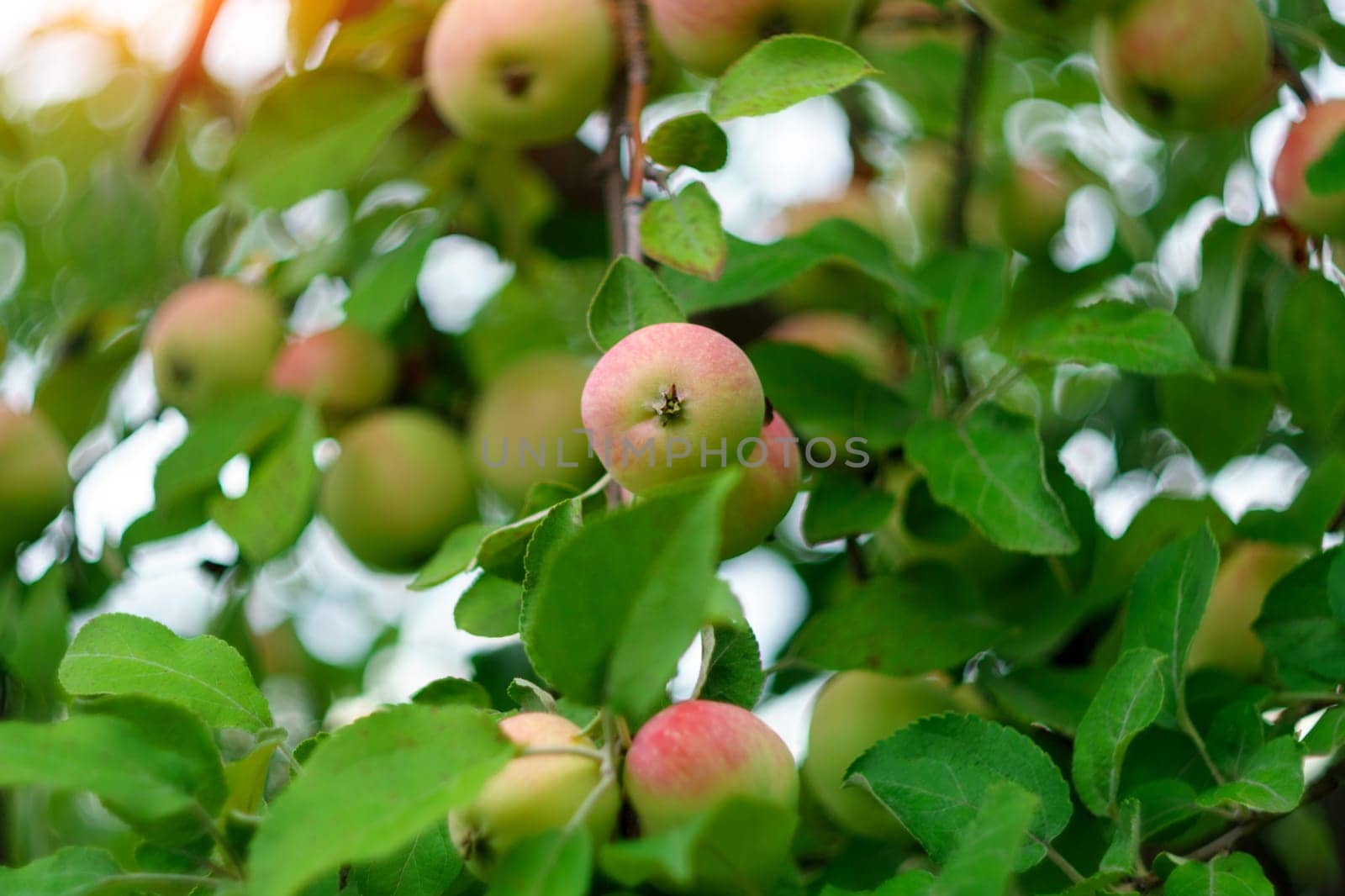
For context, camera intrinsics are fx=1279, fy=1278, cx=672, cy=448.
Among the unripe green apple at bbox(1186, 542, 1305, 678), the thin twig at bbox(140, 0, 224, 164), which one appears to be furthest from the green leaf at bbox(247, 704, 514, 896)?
the thin twig at bbox(140, 0, 224, 164)

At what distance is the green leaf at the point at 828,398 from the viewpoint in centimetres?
93

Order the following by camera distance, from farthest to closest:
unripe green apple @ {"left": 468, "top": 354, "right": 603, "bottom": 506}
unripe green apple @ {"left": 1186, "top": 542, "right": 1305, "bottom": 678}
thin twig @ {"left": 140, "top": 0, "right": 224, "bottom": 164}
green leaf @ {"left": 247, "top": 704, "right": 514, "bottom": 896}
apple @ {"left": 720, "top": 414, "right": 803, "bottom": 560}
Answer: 1. thin twig @ {"left": 140, "top": 0, "right": 224, "bottom": 164}
2. unripe green apple @ {"left": 468, "top": 354, "right": 603, "bottom": 506}
3. unripe green apple @ {"left": 1186, "top": 542, "right": 1305, "bottom": 678}
4. apple @ {"left": 720, "top": 414, "right": 803, "bottom": 560}
5. green leaf @ {"left": 247, "top": 704, "right": 514, "bottom": 896}

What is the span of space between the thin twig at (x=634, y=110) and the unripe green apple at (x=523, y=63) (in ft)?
0.07

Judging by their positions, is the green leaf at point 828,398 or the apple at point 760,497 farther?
the green leaf at point 828,398

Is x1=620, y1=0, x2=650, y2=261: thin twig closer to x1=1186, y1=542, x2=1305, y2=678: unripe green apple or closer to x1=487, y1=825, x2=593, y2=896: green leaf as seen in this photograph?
x1=487, y1=825, x2=593, y2=896: green leaf

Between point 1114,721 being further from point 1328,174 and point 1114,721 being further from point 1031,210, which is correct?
point 1031,210

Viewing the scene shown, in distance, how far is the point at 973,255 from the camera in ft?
3.51

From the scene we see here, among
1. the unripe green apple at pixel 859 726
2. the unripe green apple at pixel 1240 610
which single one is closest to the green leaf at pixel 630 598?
the unripe green apple at pixel 859 726

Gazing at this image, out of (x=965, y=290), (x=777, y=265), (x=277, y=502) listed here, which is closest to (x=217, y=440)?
(x=277, y=502)

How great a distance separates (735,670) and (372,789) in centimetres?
23

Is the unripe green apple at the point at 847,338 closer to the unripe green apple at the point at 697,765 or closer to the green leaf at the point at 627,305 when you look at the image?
the green leaf at the point at 627,305

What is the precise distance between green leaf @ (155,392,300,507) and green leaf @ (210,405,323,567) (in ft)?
0.11

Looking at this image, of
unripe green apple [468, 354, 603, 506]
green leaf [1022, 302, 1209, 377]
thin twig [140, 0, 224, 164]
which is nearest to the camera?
green leaf [1022, 302, 1209, 377]

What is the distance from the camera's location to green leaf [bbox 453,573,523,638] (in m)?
0.73
